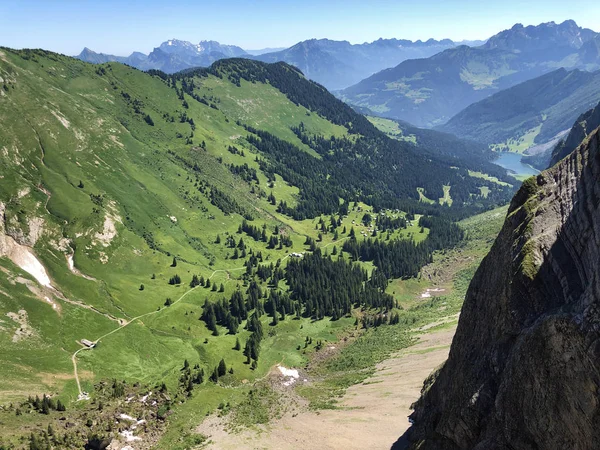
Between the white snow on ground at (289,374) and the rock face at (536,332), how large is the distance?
251 feet

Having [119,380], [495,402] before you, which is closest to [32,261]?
[119,380]

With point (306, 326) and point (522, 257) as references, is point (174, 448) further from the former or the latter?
point (306, 326)

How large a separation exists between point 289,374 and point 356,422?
162 feet

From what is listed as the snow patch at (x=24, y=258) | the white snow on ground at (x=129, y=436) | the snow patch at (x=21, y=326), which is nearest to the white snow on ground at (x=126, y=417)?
the white snow on ground at (x=129, y=436)

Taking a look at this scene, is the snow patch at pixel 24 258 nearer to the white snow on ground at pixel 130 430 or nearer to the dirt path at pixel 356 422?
the white snow on ground at pixel 130 430

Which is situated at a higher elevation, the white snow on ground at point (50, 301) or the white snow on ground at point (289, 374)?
the white snow on ground at point (50, 301)

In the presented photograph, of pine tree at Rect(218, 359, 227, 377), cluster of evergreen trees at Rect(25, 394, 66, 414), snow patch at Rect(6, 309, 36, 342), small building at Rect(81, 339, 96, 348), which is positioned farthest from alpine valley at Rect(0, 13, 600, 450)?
pine tree at Rect(218, 359, 227, 377)

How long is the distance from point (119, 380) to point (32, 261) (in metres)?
57.6

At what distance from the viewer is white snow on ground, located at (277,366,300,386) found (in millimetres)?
124662

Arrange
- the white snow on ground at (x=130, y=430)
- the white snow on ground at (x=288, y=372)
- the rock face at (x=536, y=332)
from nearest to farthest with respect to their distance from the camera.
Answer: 1. the rock face at (x=536, y=332)
2. the white snow on ground at (x=130, y=430)
3. the white snow on ground at (x=288, y=372)

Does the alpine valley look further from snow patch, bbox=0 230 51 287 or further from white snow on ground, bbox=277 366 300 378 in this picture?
white snow on ground, bbox=277 366 300 378

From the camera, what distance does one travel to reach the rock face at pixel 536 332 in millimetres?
30309

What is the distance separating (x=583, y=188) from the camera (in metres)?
38.5

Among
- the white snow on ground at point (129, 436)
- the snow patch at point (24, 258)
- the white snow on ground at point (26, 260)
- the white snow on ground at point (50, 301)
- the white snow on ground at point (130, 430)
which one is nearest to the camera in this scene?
the white snow on ground at point (129, 436)
